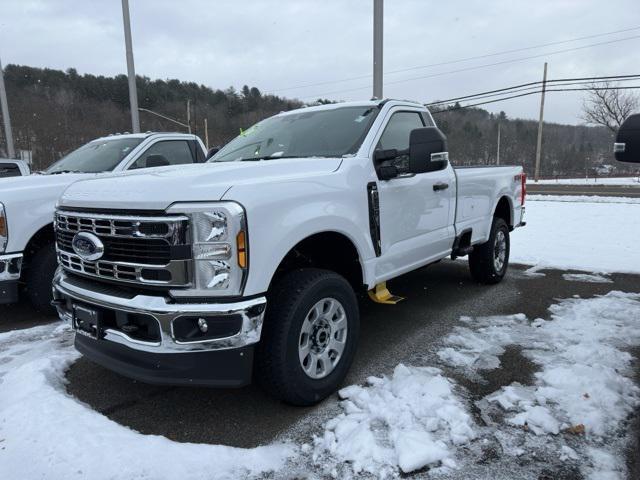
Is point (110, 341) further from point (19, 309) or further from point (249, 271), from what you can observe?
point (19, 309)

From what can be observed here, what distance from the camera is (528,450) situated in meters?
2.61

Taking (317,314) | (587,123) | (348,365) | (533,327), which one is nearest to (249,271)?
(317,314)

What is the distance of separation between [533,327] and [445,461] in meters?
2.43

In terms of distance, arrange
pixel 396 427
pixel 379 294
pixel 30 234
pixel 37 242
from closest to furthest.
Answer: pixel 396 427 < pixel 379 294 < pixel 30 234 < pixel 37 242

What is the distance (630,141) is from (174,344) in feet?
9.04

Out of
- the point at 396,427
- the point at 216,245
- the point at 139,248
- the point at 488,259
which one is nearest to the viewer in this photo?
the point at 216,245

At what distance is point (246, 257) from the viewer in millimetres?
2568

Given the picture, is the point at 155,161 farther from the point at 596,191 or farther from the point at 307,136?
the point at 596,191

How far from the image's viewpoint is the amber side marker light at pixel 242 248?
2541mm

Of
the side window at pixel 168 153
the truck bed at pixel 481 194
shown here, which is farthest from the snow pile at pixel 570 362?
the side window at pixel 168 153

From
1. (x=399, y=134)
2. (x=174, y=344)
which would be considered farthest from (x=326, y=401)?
(x=399, y=134)

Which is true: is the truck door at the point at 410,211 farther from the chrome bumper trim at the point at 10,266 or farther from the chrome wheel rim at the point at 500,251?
the chrome bumper trim at the point at 10,266

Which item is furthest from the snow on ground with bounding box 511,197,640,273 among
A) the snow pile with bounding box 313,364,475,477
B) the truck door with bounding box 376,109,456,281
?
the snow pile with bounding box 313,364,475,477

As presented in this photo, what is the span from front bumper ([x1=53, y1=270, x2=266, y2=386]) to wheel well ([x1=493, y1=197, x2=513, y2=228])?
15.0 feet
